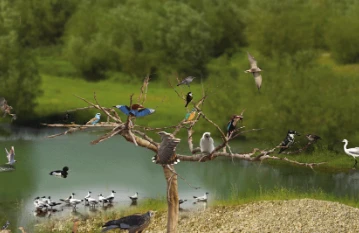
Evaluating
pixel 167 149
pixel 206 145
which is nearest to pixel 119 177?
pixel 206 145

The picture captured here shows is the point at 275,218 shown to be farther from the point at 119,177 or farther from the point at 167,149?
the point at 119,177

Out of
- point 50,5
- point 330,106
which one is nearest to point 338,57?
point 330,106

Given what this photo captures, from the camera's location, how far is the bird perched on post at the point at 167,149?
754 centimetres

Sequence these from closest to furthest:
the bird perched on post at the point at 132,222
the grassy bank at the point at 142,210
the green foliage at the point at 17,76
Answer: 1. the bird perched on post at the point at 132,222
2. the grassy bank at the point at 142,210
3. the green foliage at the point at 17,76

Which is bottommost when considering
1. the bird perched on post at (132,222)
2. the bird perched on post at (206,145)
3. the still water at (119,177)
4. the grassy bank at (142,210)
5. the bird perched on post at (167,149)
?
the still water at (119,177)

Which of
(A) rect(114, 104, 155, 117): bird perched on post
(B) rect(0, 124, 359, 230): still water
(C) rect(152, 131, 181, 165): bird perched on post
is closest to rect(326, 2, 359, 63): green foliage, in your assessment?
(B) rect(0, 124, 359, 230): still water

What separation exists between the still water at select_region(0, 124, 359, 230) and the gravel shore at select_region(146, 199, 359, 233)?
1.46 meters

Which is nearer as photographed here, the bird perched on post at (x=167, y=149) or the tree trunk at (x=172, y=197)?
the bird perched on post at (x=167, y=149)

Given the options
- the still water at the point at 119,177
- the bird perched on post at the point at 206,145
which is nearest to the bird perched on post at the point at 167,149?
the bird perched on post at the point at 206,145

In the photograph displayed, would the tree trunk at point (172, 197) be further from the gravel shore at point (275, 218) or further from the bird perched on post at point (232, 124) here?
the gravel shore at point (275, 218)

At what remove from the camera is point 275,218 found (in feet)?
37.0

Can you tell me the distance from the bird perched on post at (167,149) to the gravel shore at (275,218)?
11.1 ft

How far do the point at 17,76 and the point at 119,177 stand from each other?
9.73 meters

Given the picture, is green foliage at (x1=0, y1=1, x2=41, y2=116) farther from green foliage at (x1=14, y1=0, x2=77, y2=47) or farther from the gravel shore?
the gravel shore
